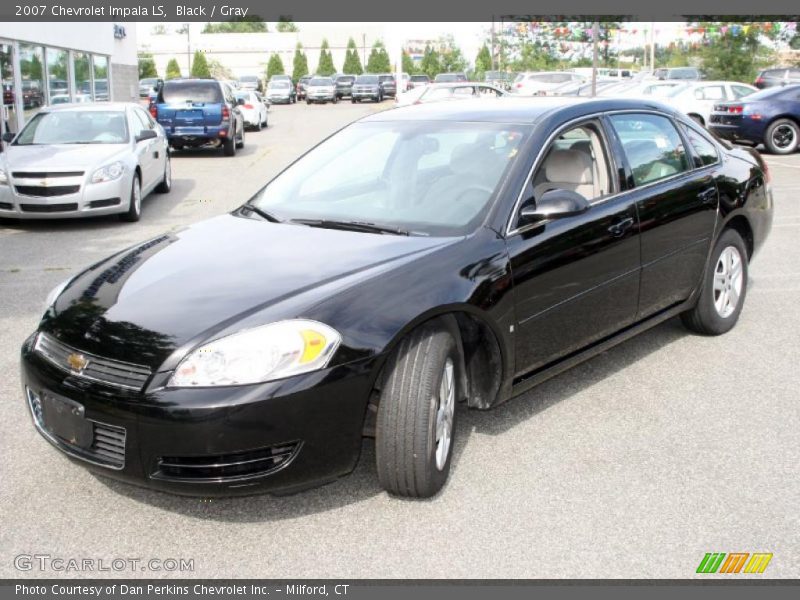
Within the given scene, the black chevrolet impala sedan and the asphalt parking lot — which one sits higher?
the black chevrolet impala sedan

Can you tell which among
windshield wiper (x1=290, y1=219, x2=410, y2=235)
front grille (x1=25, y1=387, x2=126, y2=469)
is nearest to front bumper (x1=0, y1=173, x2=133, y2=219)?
windshield wiper (x1=290, y1=219, x2=410, y2=235)

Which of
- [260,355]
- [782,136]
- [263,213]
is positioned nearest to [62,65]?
[782,136]

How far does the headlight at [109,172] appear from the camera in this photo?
11047mm

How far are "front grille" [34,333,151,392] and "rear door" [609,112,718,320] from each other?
2.89 m

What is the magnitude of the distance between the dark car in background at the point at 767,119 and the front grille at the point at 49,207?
1447 centimetres

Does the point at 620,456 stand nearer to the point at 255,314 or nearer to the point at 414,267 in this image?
the point at 414,267

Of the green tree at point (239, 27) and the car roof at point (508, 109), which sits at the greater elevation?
the green tree at point (239, 27)

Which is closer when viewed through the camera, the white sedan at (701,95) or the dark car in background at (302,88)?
the white sedan at (701,95)

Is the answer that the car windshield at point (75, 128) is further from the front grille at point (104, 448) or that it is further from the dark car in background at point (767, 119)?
the dark car in background at point (767, 119)

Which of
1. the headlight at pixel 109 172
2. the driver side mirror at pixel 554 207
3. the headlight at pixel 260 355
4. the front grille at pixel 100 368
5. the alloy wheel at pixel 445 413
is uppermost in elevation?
the driver side mirror at pixel 554 207

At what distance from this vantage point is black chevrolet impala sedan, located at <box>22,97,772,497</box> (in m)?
3.38

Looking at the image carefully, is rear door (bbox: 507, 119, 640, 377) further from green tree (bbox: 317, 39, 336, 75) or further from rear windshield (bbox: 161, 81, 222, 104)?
green tree (bbox: 317, 39, 336, 75)

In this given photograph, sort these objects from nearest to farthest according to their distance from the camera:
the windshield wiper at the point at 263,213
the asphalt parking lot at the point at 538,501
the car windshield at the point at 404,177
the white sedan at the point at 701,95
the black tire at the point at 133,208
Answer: the asphalt parking lot at the point at 538,501 → the car windshield at the point at 404,177 → the windshield wiper at the point at 263,213 → the black tire at the point at 133,208 → the white sedan at the point at 701,95

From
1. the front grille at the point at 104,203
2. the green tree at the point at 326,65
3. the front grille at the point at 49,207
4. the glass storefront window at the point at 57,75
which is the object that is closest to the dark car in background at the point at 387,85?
the green tree at the point at 326,65
